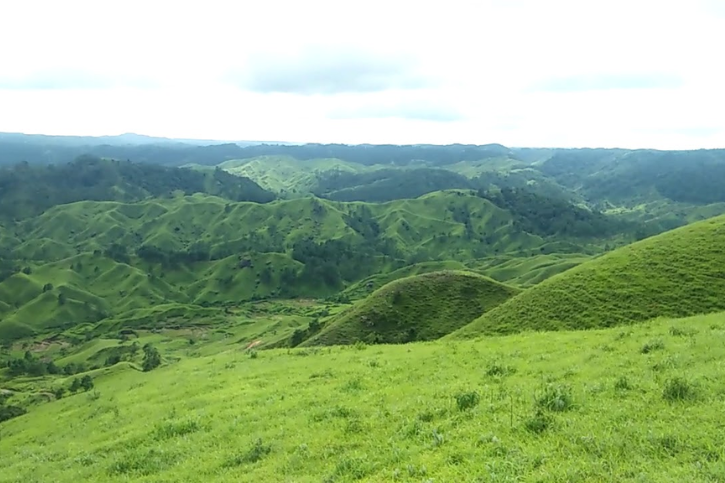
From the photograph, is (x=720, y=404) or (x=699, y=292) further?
(x=699, y=292)

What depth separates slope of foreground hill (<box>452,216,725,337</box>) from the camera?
4388 centimetres

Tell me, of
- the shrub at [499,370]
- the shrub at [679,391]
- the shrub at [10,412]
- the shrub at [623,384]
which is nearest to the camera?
the shrub at [679,391]

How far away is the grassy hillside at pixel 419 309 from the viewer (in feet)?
215

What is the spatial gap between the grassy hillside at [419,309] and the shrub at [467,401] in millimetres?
44683

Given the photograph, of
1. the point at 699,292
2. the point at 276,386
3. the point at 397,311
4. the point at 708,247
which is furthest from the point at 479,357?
the point at 397,311

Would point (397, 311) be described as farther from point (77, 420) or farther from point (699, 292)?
point (77, 420)

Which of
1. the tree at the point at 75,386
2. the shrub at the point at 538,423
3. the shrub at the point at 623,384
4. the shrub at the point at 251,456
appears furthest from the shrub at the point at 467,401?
the tree at the point at 75,386

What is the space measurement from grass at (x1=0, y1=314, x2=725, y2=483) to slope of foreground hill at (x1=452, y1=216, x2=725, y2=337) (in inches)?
508

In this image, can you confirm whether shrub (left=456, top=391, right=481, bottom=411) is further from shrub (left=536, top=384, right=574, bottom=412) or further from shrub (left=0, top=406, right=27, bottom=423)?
shrub (left=0, top=406, right=27, bottom=423)

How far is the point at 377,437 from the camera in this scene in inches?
680

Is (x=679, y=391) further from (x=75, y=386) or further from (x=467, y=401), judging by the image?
(x=75, y=386)

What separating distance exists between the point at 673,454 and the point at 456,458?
4.83 m

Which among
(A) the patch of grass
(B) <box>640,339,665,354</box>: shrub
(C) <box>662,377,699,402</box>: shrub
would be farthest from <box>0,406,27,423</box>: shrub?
(C) <box>662,377,699,402</box>: shrub

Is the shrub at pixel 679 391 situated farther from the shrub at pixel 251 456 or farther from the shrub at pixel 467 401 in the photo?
the shrub at pixel 251 456
